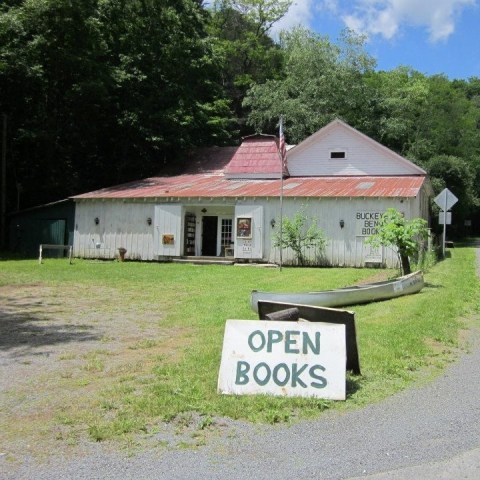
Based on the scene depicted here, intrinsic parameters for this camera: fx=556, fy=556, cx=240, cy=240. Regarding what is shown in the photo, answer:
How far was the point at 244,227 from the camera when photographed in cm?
2302

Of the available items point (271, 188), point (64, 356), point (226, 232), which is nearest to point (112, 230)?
point (226, 232)

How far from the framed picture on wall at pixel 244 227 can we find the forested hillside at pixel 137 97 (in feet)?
38.7

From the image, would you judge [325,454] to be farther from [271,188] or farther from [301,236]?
[271,188]

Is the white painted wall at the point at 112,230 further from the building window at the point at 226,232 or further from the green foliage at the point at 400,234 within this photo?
the green foliage at the point at 400,234

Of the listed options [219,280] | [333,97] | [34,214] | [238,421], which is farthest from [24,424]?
[333,97]

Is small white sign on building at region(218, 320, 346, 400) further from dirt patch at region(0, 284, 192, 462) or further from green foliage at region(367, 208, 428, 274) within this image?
green foliage at region(367, 208, 428, 274)

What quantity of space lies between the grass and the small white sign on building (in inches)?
6.2

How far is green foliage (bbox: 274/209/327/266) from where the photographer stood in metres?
21.6

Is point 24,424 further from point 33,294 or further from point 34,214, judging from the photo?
point 34,214

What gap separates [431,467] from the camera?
4039mm

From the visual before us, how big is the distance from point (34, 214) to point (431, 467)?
92.3 ft

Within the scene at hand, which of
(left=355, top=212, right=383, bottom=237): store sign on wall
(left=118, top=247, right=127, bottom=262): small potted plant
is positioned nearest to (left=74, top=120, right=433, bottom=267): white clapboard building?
(left=355, top=212, right=383, bottom=237): store sign on wall

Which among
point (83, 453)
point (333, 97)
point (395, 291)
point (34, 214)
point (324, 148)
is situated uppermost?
point (333, 97)

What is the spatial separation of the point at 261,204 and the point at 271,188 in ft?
4.73
